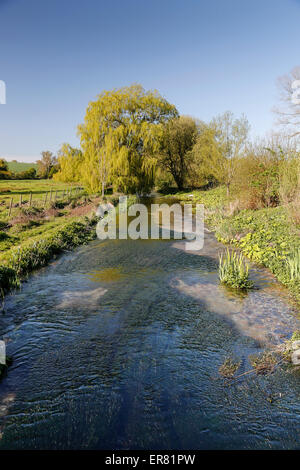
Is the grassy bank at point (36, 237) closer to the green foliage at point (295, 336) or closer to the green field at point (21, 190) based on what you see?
the green foliage at point (295, 336)

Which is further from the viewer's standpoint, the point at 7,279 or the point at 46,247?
the point at 46,247

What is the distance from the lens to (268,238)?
1236 cm

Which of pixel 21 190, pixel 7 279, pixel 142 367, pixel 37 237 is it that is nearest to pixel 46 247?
pixel 37 237

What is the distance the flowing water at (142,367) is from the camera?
4008 millimetres

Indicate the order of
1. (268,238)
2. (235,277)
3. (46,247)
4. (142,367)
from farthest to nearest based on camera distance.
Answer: (268,238) < (46,247) < (235,277) < (142,367)

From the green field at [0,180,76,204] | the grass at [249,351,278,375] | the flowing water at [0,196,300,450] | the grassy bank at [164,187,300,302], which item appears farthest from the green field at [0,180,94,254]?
the grass at [249,351,278,375]

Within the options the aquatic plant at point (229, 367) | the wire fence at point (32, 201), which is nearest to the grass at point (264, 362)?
the aquatic plant at point (229, 367)

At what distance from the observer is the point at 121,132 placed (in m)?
29.5

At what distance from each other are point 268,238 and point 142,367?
8621mm

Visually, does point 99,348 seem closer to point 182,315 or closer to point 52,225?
point 182,315

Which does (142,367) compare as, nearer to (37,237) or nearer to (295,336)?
(295,336)
